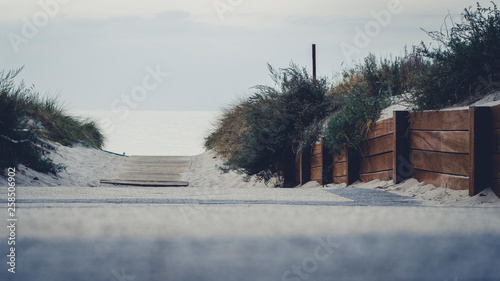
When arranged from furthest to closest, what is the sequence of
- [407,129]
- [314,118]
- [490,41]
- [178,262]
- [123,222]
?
1. [314,118]
2. [407,129]
3. [490,41]
4. [123,222]
5. [178,262]

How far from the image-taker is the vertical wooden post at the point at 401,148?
27.2 feet

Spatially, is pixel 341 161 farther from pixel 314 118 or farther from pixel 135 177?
pixel 135 177

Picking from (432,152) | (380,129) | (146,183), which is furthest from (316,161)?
(146,183)

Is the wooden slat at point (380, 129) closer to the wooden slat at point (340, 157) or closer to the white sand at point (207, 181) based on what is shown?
the wooden slat at point (340, 157)

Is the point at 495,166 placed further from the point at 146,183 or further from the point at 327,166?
the point at 146,183

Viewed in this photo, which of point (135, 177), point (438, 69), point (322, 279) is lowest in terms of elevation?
point (135, 177)

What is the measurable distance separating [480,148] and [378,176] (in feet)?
9.80

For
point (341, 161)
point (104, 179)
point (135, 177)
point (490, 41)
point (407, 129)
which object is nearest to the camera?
point (490, 41)

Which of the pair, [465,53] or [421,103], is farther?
[421,103]

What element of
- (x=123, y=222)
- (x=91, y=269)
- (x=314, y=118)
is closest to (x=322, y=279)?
(x=91, y=269)

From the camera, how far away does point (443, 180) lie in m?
7.22

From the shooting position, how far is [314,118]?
12250mm

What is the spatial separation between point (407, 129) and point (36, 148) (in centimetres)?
854

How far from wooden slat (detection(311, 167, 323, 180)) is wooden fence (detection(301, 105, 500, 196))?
18 centimetres
